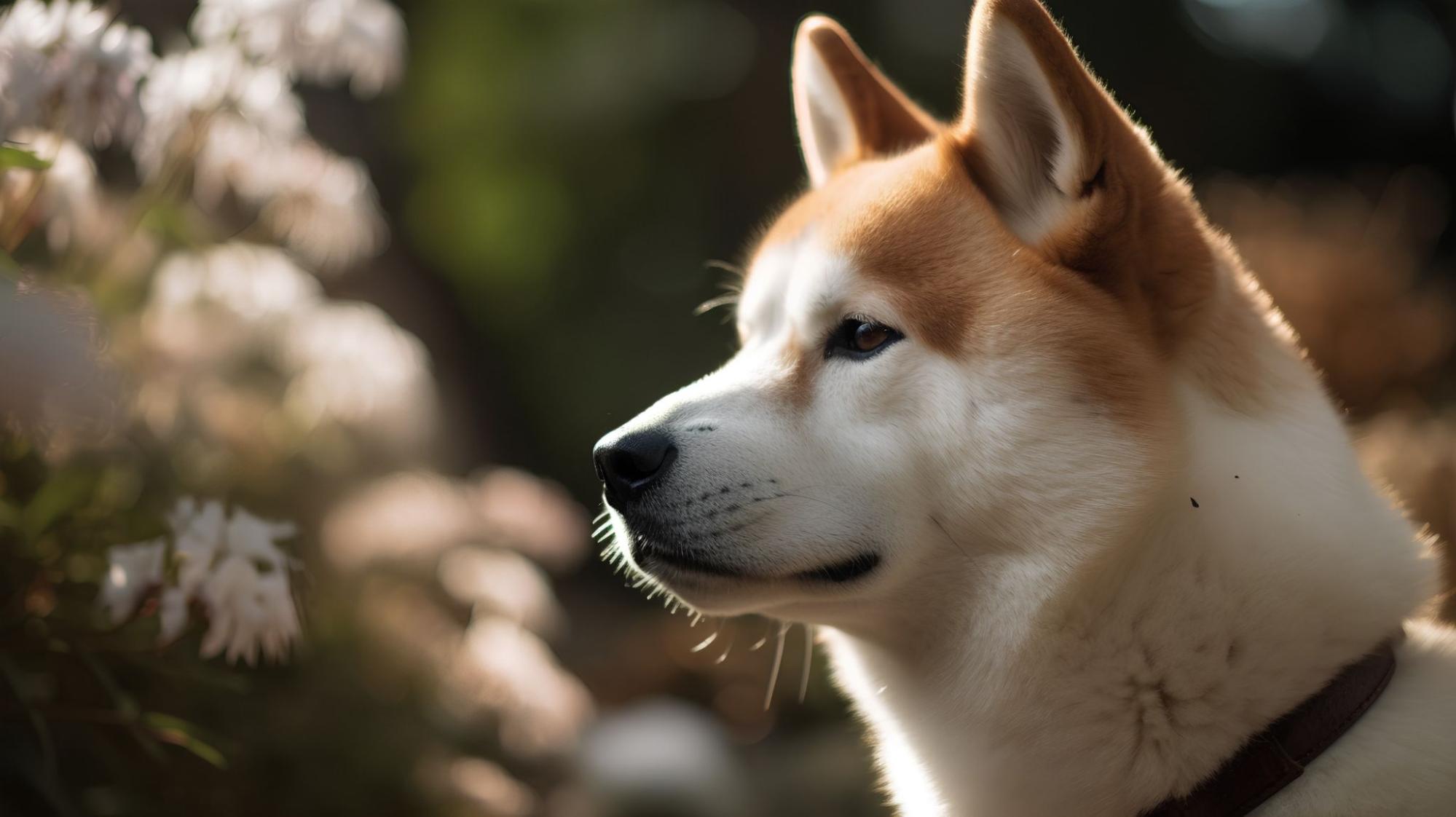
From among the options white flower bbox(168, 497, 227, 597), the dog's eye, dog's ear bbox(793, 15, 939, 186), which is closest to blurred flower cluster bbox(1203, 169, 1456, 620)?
dog's ear bbox(793, 15, 939, 186)

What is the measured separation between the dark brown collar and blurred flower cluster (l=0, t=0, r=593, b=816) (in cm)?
113

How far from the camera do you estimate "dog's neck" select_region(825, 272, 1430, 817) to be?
131cm

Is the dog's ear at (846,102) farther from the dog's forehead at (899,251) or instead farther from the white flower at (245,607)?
the white flower at (245,607)

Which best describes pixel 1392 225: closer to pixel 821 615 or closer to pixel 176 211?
pixel 821 615

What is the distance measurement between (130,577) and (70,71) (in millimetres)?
622

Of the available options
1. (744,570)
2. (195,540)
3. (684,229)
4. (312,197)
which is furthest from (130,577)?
(684,229)

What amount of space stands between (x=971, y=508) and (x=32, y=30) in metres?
1.31

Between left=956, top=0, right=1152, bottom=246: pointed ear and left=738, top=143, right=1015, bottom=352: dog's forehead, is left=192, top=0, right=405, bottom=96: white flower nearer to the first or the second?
left=738, top=143, right=1015, bottom=352: dog's forehead

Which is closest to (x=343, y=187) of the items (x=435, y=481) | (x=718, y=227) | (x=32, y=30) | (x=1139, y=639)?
(x=32, y=30)

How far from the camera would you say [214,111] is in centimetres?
176

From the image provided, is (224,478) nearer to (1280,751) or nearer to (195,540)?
(195,540)

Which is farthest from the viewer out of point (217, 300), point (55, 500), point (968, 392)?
point (217, 300)

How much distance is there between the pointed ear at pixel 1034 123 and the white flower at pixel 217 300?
146 cm

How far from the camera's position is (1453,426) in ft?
11.1
